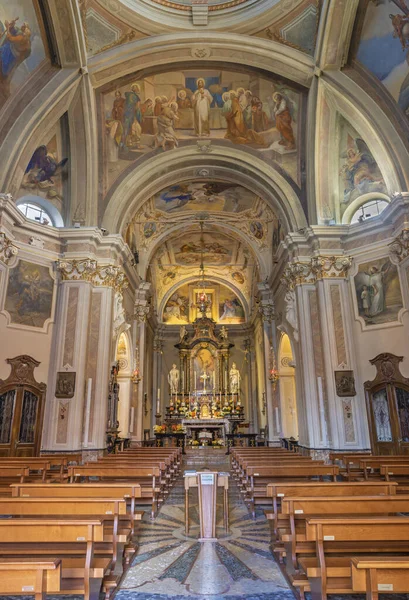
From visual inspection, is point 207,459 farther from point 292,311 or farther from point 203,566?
point 203,566

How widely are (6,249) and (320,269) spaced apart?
30.0ft

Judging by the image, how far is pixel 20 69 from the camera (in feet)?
36.0

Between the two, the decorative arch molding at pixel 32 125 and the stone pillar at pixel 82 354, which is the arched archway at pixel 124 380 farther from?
the decorative arch molding at pixel 32 125

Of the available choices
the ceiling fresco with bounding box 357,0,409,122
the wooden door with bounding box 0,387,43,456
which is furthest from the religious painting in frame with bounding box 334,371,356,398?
the wooden door with bounding box 0,387,43,456

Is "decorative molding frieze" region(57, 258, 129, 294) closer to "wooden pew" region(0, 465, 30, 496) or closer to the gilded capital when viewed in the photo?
the gilded capital

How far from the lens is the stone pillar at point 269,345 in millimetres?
18516

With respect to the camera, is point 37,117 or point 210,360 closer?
point 37,117

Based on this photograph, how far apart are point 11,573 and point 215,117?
14.6 meters

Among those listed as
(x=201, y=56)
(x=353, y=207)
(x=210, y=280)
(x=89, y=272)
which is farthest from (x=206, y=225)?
(x=89, y=272)

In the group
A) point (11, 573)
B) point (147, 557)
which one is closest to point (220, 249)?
point (147, 557)

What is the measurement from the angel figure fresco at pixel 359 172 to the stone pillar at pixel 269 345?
6499mm

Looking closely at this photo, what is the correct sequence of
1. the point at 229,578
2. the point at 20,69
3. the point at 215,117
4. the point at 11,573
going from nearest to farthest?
the point at 11,573 → the point at 229,578 → the point at 20,69 → the point at 215,117

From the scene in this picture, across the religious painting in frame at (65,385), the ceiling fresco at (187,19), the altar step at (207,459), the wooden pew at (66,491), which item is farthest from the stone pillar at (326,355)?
the wooden pew at (66,491)

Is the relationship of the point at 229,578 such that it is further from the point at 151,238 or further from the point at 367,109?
the point at 151,238
